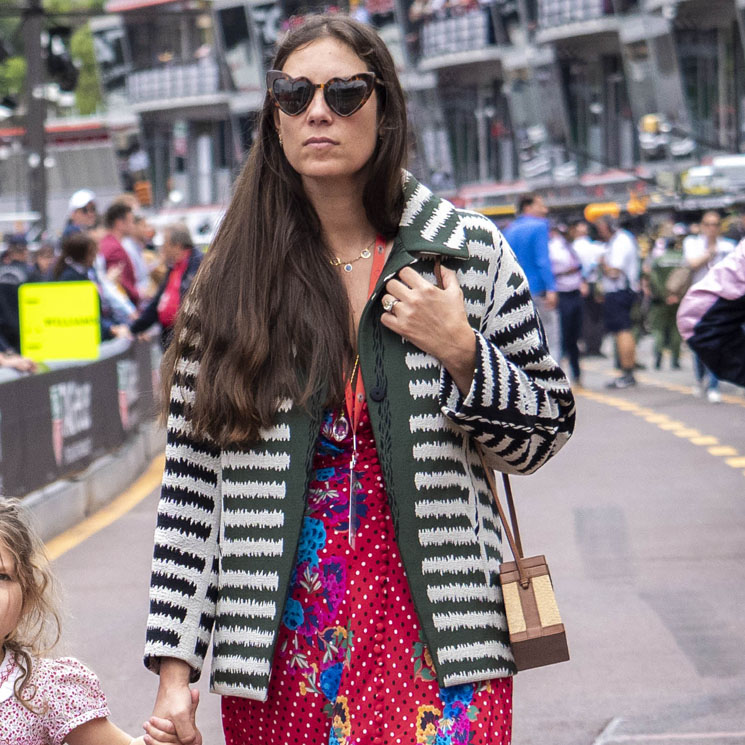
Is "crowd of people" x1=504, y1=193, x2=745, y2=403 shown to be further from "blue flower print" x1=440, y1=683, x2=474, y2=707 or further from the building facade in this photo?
"blue flower print" x1=440, y1=683, x2=474, y2=707

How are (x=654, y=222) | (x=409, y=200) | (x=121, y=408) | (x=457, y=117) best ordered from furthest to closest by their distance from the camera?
(x=457, y=117) < (x=654, y=222) < (x=121, y=408) < (x=409, y=200)

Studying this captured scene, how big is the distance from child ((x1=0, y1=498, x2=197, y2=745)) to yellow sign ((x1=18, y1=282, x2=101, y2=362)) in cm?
770

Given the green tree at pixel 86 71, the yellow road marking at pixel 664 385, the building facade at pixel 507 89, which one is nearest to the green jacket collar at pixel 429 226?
the yellow road marking at pixel 664 385

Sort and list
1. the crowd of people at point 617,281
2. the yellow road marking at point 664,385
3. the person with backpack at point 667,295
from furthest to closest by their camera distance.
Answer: the person with backpack at point 667,295 → the yellow road marking at point 664,385 → the crowd of people at point 617,281

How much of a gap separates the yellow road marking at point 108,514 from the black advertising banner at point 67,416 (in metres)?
0.34

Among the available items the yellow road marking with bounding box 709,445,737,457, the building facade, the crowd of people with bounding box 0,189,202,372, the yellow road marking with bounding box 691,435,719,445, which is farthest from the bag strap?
the building facade

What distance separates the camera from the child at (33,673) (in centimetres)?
291

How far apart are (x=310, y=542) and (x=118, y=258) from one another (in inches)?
440

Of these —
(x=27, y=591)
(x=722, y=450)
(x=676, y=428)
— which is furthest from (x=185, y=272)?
(x=27, y=591)

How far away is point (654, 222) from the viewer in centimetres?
3719

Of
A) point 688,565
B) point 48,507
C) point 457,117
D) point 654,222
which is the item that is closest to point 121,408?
point 48,507

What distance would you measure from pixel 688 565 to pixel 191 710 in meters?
5.63

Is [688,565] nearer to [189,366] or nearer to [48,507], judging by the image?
[48,507]

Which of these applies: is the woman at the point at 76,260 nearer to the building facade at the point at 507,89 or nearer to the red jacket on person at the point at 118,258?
the red jacket on person at the point at 118,258
